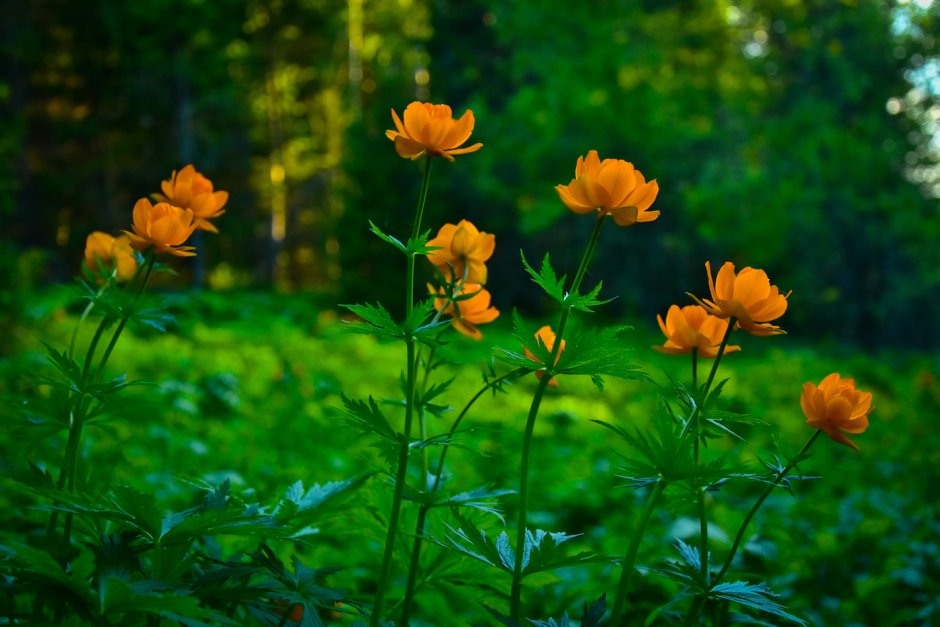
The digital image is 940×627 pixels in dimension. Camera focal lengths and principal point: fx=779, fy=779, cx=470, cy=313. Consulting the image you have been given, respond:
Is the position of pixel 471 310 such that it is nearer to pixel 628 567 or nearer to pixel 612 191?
pixel 612 191

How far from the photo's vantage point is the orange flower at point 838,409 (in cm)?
104

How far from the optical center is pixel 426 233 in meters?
1.03

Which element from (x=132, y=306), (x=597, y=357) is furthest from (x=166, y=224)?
(x=597, y=357)

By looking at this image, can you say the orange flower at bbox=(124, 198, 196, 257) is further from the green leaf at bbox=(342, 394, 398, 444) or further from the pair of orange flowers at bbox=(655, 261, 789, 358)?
the pair of orange flowers at bbox=(655, 261, 789, 358)

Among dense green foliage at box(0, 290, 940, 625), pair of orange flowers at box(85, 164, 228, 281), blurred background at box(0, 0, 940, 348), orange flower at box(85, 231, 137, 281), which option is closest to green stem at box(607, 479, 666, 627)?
dense green foliage at box(0, 290, 940, 625)

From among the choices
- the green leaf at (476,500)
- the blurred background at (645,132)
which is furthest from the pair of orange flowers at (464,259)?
the blurred background at (645,132)

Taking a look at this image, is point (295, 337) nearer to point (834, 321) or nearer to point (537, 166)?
point (537, 166)

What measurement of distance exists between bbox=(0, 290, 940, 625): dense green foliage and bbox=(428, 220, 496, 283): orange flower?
14cm

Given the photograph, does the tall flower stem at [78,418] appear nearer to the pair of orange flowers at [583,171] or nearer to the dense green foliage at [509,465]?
the dense green foliage at [509,465]

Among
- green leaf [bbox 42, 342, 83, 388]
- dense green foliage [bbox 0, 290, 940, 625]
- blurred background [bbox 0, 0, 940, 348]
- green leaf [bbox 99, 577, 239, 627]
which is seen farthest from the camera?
blurred background [bbox 0, 0, 940, 348]

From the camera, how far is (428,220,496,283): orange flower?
45.7 inches

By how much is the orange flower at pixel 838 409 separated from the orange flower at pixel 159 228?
2.90 feet

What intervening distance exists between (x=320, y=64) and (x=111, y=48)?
17.3 feet

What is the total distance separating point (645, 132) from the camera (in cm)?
1045
